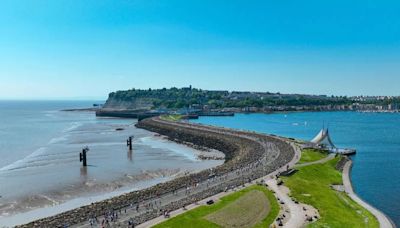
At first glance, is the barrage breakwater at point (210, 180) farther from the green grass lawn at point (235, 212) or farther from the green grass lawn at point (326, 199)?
the green grass lawn at point (326, 199)

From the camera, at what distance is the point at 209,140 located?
116812 millimetres

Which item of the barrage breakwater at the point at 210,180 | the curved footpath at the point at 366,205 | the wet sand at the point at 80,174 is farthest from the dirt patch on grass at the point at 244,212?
the wet sand at the point at 80,174

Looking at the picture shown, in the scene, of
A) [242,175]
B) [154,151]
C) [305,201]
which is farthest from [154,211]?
[154,151]

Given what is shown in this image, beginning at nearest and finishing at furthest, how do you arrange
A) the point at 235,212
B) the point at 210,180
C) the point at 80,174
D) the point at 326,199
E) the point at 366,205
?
1. the point at 235,212
2. the point at 326,199
3. the point at 366,205
4. the point at 210,180
5. the point at 80,174

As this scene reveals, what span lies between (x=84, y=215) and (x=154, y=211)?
7.49m

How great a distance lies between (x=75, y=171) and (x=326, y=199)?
46.9 m

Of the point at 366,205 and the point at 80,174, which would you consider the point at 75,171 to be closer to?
the point at 80,174

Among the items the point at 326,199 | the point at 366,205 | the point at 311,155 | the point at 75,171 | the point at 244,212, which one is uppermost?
the point at 311,155

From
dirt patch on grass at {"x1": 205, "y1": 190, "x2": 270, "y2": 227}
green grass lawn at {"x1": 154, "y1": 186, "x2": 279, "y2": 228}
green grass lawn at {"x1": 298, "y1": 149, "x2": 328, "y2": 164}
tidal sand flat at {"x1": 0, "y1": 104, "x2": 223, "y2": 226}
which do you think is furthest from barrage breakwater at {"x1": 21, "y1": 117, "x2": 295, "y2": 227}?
tidal sand flat at {"x1": 0, "y1": 104, "x2": 223, "y2": 226}

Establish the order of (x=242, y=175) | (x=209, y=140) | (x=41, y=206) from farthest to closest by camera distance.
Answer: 1. (x=209, y=140)
2. (x=242, y=175)
3. (x=41, y=206)

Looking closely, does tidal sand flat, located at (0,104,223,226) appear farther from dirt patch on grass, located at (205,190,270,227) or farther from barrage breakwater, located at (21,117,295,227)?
dirt patch on grass, located at (205,190,270,227)

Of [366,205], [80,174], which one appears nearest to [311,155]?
[366,205]

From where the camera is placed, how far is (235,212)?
42.8 metres

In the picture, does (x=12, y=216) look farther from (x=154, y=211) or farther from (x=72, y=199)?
(x=154, y=211)
